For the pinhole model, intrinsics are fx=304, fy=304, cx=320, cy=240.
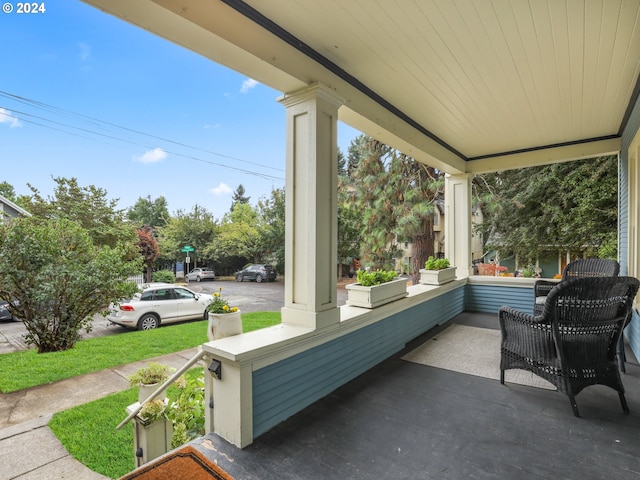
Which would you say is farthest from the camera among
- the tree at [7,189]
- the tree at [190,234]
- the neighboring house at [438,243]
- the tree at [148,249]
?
the tree at [190,234]

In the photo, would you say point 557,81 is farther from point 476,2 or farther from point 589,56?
point 476,2

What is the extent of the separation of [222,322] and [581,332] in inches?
86.3

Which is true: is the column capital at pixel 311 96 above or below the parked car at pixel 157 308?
above

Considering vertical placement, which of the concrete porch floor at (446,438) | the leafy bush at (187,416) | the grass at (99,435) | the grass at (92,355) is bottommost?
the grass at (92,355)

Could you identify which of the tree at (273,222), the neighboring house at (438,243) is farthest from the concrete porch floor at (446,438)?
the tree at (273,222)

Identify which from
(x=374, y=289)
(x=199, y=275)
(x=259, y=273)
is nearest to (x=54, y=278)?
(x=374, y=289)

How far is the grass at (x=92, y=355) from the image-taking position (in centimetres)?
422

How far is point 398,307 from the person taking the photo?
3.02m

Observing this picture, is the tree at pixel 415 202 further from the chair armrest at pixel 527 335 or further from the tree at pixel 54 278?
the tree at pixel 54 278

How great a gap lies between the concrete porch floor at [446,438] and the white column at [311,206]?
615 mm

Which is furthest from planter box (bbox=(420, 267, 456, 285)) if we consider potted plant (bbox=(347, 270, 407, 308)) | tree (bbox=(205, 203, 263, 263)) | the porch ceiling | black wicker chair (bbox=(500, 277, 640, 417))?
tree (bbox=(205, 203, 263, 263))

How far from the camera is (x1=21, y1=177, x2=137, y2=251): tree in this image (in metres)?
11.2

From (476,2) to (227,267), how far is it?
16671 millimetres

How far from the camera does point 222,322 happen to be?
1.83 metres
